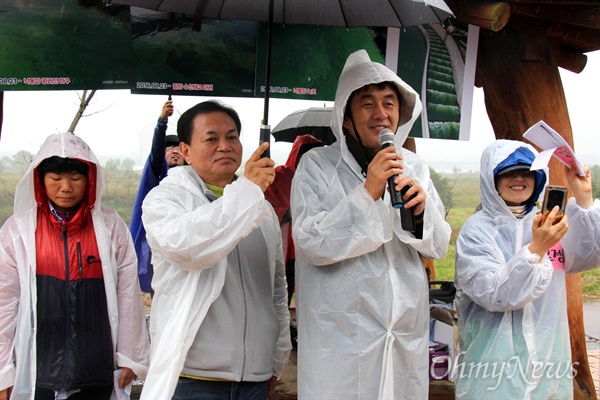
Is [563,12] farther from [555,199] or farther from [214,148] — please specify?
[214,148]

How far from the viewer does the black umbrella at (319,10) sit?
9.25 ft

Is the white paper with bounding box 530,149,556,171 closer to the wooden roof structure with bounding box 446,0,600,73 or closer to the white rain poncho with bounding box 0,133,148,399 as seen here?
the wooden roof structure with bounding box 446,0,600,73

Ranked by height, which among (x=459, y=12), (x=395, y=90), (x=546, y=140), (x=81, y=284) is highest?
(x=459, y=12)

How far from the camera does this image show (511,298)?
2.36 metres

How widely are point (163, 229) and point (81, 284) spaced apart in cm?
70

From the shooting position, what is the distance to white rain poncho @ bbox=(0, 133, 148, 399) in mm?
2395

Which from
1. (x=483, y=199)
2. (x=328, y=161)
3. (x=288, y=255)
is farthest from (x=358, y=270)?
(x=288, y=255)

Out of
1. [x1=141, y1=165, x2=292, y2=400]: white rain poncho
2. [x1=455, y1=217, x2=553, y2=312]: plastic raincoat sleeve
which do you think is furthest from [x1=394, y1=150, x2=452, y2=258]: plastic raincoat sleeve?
[x1=141, y1=165, x2=292, y2=400]: white rain poncho

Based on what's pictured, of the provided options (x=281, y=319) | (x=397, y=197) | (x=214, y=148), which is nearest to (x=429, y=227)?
(x=397, y=197)

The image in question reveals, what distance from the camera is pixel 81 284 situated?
8.18 ft

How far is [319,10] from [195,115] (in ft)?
3.61

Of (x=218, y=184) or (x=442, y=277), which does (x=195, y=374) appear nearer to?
(x=218, y=184)

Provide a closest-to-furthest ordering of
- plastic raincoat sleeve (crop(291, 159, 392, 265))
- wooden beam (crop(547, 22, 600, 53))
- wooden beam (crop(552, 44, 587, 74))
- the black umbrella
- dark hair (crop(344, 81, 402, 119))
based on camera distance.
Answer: plastic raincoat sleeve (crop(291, 159, 392, 265)), dark hair (crop(344, 81, 402, 119)), the black umbrella, wooden beam (crop(547, 22, 600, 53)), wooden beam (crop(552, 44, 587, 74))

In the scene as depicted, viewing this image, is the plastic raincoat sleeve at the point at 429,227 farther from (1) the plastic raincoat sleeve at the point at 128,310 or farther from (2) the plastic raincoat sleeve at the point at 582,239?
(1) the plastic raincoat sleeve at the point at 128,310
